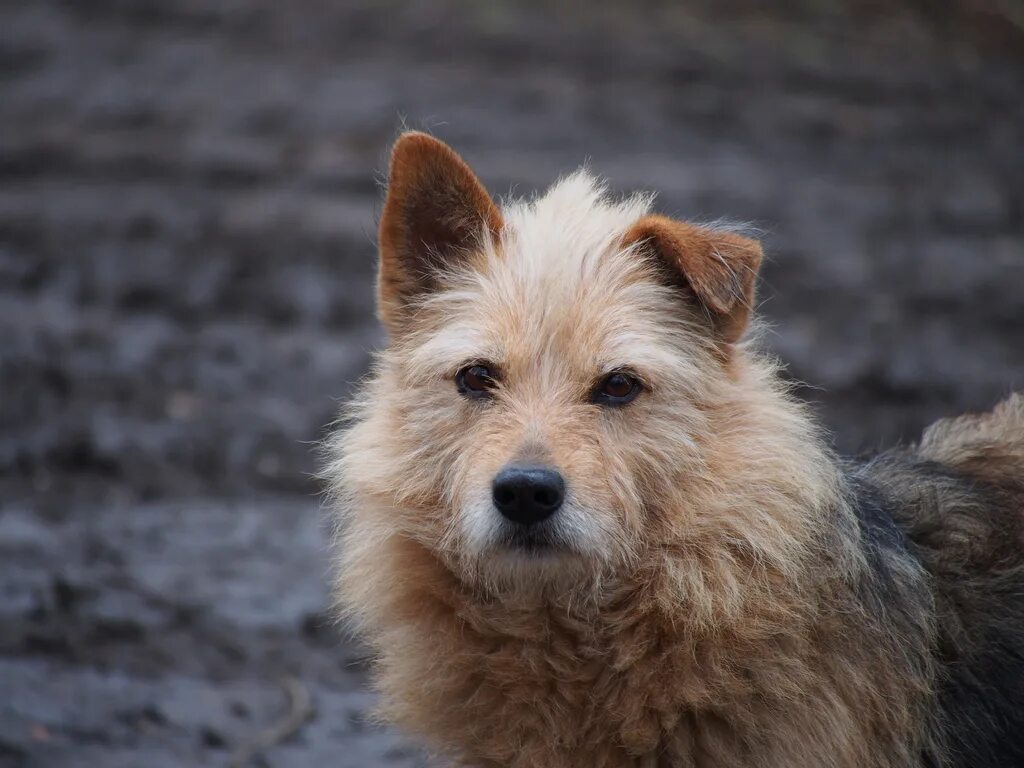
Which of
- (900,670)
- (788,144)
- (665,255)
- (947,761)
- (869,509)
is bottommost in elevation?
(947,761)

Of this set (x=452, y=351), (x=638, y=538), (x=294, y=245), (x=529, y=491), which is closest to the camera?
(x=529, y=491)

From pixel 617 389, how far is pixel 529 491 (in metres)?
0.52

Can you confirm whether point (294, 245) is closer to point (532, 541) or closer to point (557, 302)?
point (557, 302)

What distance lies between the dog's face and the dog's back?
0.77m

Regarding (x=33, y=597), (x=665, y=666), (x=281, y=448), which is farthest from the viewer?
(x=281, y=448)

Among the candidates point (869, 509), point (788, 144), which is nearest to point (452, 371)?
point (869, 509)

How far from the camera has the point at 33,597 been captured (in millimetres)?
5785

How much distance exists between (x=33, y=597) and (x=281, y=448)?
6.83 feet

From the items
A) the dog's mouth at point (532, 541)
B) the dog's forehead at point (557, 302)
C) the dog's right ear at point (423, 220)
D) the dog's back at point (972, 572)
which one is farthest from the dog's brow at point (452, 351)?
the dog's back at point (972, 572)

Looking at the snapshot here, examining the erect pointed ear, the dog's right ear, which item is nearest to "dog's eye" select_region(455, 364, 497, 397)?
the dog's right ear

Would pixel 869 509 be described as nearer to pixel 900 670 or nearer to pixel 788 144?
pixel 900 670

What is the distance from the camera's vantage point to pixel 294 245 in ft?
30.5

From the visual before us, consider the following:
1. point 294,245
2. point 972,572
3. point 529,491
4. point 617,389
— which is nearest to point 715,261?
point 617,389

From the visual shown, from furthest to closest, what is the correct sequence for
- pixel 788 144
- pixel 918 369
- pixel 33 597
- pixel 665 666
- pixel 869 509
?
1. pixel 788 144
2. pixel 918 369
3. pixel 33 597
4. pixel 869 509
5. pixel 665 666
